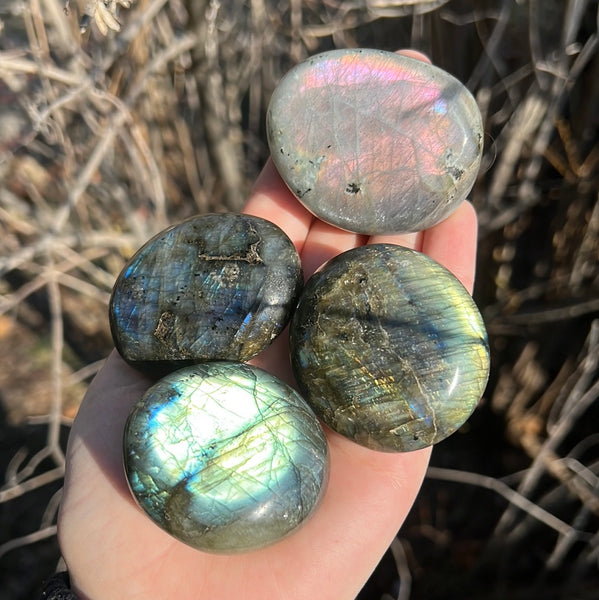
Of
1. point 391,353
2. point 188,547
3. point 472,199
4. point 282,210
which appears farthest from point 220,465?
point 472,199

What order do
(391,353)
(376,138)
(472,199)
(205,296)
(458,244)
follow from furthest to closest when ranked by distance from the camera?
1. (472,199)
2. (458,244)
3. (376,138)
4. (205,296)
5. (391,353)

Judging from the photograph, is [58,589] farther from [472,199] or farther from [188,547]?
[472,199]

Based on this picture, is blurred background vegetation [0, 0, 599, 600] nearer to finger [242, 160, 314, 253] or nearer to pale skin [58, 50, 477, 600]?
pale skin [58, 50, 477, 600]

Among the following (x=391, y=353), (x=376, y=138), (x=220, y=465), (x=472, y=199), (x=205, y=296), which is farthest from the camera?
(x=472, y=199)

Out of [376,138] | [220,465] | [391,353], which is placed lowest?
[220,465]

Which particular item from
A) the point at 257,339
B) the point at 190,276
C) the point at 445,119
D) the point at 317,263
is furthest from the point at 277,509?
the point at 445,119

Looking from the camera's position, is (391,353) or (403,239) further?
(403,239)

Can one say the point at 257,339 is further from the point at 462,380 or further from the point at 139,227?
the point at 139,227

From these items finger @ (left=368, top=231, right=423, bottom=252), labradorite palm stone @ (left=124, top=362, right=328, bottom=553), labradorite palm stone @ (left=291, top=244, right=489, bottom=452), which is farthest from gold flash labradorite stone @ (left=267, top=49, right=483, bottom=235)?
labradorite palm stone @ (left=124, top=362, right=328, bottom=553)
